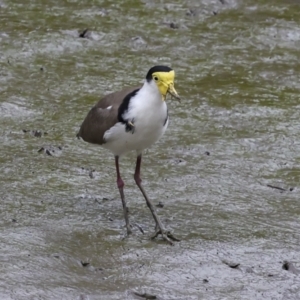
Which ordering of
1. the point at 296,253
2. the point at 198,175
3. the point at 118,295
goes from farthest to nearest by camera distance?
1. the point at 198,175
2. the point at 296,253
3. the point at 118,295

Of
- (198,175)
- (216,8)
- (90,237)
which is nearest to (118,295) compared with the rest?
(90,237)

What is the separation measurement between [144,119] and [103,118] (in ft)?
1.53

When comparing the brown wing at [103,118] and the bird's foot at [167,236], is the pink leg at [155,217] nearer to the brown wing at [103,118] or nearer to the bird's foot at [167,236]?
the bird's foot at [167,236]

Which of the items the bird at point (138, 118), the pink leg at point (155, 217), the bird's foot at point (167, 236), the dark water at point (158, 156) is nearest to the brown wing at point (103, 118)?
the bird at point (138, 118)

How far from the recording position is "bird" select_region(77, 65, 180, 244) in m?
6.31

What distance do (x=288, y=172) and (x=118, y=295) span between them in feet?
8.34

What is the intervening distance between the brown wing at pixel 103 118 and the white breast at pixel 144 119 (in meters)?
0.10

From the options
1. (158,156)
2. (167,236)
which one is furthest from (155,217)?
(158,156)

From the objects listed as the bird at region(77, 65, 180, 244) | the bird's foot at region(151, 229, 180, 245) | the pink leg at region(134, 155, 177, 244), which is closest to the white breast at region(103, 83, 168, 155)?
the bird at region(77, 65, 180, 244)

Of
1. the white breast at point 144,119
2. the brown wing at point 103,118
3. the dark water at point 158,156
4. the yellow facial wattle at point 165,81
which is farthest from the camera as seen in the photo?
the brown wing at point 103,118

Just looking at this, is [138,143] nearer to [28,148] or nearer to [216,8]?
[28,148]

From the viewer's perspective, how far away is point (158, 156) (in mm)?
7996

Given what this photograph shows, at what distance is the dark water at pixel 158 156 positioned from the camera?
237 inches

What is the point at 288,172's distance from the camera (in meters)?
7.74
